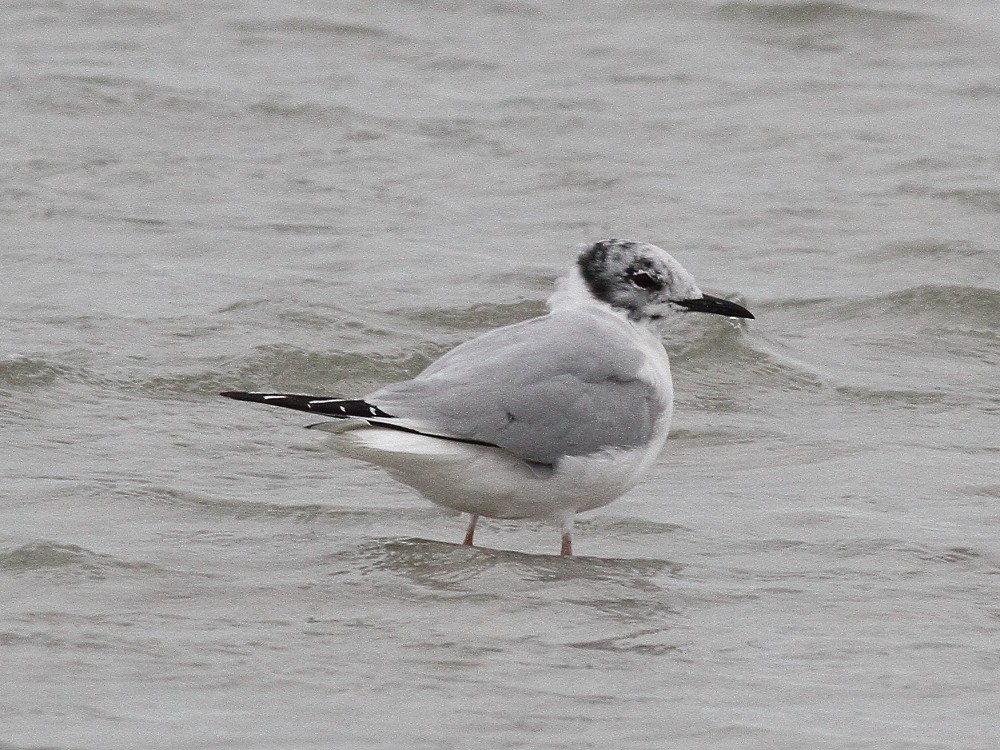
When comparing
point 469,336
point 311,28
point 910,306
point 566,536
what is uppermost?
point 311,28

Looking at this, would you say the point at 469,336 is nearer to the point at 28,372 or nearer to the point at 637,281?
the point at 28,372

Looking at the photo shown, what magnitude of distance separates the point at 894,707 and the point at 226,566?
215 centimetres

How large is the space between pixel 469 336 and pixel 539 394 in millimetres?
3041

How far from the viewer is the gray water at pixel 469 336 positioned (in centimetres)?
506

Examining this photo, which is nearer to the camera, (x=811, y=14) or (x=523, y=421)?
(x=523, y=421)

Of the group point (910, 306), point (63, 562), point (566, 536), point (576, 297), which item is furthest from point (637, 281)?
point (910, 306)

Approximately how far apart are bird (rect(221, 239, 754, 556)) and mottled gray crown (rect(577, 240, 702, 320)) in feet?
0.82

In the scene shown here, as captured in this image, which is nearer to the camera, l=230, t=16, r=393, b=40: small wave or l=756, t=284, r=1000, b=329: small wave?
l=756, t=284, r=1000, b=329: small wave

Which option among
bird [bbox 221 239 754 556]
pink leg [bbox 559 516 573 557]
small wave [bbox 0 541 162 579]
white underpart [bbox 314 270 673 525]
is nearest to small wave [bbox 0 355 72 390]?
small wave [bbox 0 541 162 579]

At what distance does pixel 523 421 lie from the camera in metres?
6.17

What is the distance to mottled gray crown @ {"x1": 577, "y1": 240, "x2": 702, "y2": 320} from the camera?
273 inches

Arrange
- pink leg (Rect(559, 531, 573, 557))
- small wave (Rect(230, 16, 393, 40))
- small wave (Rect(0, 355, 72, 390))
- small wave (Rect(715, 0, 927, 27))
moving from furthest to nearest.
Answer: small wave (Rect(715, 0, 927, 27)) → small wave (Rect(230, 16, 393, 40)) → small wave (Rect(0, 355, 72, 390)) → pink leg (Rect(559, 531, 573, 557))

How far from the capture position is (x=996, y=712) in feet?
16.2

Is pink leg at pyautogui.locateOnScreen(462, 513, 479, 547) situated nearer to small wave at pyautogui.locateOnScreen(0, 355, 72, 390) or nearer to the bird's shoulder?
the bird's shoulder
